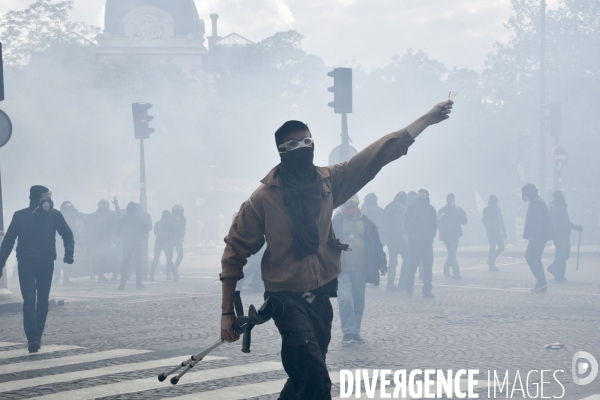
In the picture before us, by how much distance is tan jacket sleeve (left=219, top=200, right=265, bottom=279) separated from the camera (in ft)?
14.9

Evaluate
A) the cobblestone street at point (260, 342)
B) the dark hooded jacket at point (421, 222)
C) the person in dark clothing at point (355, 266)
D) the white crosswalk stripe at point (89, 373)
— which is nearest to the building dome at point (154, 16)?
the dark hooded jacket at point (421, 222)

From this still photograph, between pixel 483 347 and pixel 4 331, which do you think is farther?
pixel 4 331

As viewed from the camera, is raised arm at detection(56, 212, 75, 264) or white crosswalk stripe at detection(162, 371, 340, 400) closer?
white crosswalk stripe at detection(162, 371, 340, 400)

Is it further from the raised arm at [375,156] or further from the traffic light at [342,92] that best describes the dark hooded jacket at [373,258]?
the traffic light at [342,92]

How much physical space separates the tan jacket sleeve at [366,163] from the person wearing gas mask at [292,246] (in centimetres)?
9

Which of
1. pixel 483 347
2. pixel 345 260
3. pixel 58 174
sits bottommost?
pixel 483 347

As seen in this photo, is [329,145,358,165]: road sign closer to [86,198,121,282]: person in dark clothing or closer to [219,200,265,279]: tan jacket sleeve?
[86,198,121,282]: person in dark clothing

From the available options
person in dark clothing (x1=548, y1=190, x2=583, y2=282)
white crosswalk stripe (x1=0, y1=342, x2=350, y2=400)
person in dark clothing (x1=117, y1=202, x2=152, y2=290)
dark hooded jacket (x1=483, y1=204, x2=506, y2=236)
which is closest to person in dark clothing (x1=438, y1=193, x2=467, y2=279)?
dark hooded jacket (x1=483, y1=204, x2=506, y2=236)

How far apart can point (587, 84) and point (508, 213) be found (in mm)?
9482

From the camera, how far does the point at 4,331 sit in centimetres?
1068

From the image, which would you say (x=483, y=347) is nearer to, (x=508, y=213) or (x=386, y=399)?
(x=386, y=399)

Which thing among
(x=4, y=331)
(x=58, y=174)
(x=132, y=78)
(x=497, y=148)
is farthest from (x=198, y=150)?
(x=4, y=331)

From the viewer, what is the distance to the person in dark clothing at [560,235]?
55.1 ft

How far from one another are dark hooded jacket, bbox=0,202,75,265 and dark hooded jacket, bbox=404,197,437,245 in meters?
7.25
